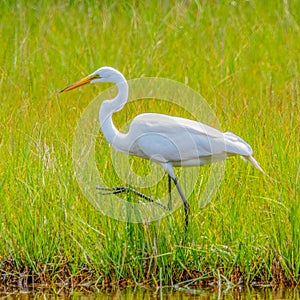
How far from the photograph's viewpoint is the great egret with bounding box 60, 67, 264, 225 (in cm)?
532

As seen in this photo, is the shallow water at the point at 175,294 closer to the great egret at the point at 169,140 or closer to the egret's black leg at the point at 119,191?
the egret's black leg at the point at 119,191

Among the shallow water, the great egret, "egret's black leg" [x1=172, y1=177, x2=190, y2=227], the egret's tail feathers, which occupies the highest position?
the great egret

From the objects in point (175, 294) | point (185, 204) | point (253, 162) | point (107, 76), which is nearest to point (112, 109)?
point (107, 76)

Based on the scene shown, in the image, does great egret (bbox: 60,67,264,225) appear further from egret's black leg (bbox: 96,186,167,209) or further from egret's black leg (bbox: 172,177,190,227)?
egret's black leg (bbox: 96,186,167,209)

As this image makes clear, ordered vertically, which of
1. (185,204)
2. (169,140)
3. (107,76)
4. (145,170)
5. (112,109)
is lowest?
(185,204)

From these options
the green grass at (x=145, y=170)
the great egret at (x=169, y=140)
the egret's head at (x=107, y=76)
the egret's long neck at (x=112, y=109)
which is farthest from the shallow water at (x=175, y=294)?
the egret's head at (x=107, y=76)

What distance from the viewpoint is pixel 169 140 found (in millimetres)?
5379

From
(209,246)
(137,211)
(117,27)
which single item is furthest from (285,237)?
(117,27)

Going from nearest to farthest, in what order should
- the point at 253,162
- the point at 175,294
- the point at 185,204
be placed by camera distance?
the point at 175,294
the point at 185,204
the point at 253,162

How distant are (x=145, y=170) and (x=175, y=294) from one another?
1.11 meters

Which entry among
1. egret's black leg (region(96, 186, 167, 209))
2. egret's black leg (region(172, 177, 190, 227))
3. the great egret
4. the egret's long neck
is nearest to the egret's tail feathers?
the great egret

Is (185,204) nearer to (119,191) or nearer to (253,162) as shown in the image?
(119,191)

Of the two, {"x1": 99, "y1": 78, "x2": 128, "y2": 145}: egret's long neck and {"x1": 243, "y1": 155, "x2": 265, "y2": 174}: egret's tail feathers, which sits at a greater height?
{"x1": 99, "y1": 78, "x2": 128, "y2": 145}: egret's long neck

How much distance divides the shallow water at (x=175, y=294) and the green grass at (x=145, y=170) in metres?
0.08
